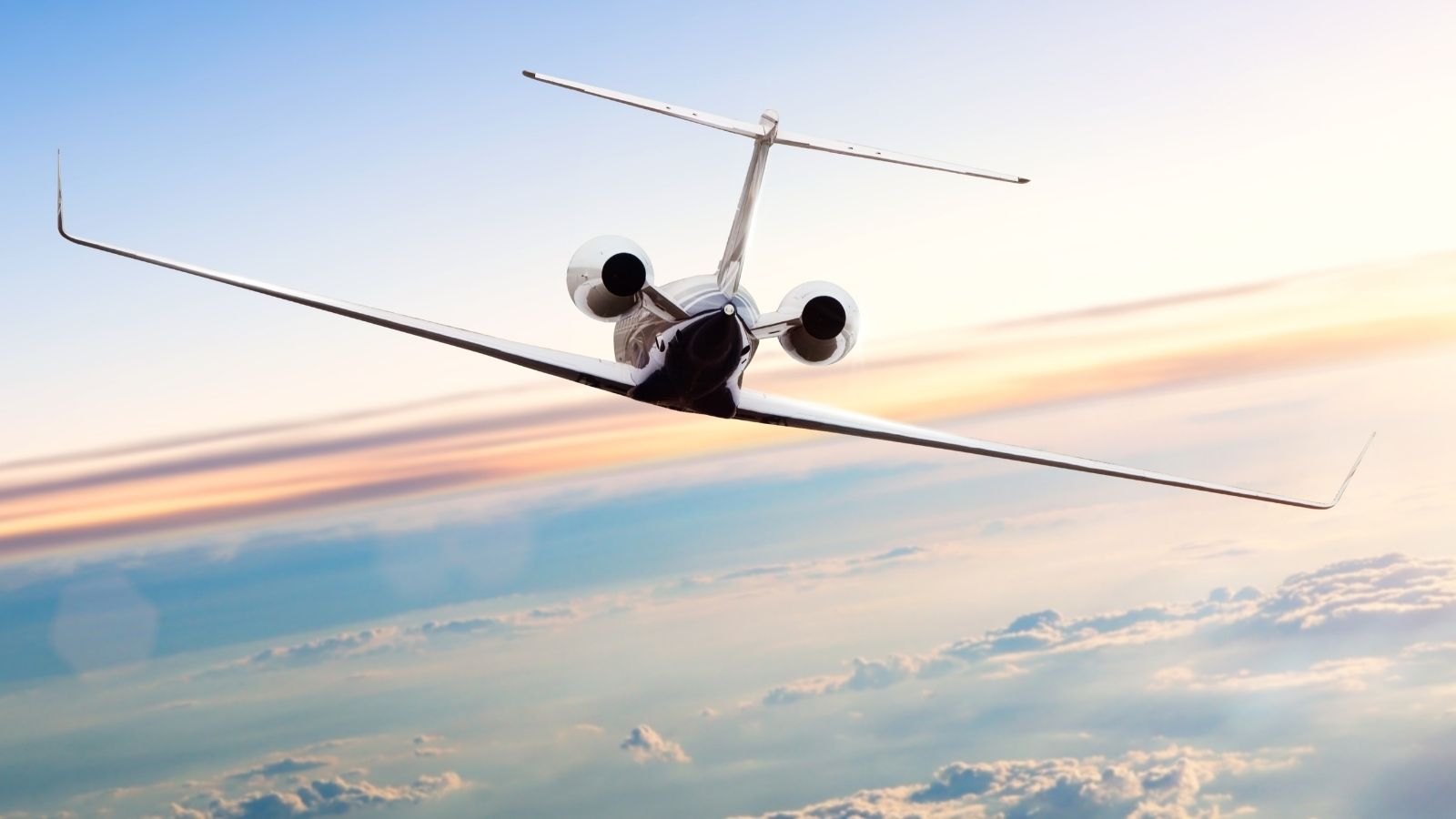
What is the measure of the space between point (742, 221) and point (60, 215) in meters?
16.0

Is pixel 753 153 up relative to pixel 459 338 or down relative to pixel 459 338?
up

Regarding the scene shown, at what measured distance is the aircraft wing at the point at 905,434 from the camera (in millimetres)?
27750

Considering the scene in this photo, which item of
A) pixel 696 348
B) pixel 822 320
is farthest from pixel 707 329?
pixel 822 320

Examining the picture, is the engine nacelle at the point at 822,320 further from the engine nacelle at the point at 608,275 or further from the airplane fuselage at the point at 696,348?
the engine nacelle at the point at 608,275

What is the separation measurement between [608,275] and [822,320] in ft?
17.4

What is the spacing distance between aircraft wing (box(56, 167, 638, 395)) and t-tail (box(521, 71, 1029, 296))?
12.1 feet

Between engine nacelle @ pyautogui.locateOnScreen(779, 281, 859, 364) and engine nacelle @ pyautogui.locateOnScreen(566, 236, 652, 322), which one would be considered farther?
engine nacelle @ pyautogui.locateOnScreen(779, 281, 859, 364)

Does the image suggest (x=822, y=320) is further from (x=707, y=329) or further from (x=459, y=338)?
(x=459, y=338)

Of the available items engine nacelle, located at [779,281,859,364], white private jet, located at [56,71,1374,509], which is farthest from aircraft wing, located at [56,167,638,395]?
engine nacelle, located at [779,281,859,364]

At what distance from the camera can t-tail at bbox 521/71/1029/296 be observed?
26.6m

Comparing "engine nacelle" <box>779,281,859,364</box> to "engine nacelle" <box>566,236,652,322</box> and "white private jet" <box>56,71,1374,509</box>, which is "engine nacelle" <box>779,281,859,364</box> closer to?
"white private jet" <box>56,71,1374,509</box>

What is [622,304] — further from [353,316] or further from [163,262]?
[163,262]

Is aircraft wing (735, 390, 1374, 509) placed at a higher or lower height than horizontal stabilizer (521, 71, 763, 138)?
lower

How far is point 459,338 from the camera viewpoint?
1019 inches
